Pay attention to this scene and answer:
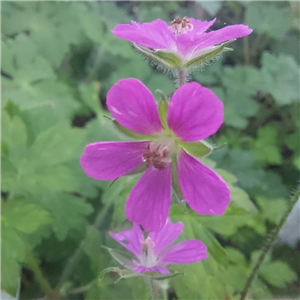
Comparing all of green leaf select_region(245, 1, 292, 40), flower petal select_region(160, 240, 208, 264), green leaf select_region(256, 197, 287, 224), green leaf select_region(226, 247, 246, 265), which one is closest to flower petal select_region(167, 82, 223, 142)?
flower petal select_region(160, 240, 208, 264)

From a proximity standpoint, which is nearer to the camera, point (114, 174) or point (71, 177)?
point (114, 174)

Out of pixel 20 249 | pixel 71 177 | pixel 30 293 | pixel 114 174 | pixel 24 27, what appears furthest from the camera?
pixel 24 27

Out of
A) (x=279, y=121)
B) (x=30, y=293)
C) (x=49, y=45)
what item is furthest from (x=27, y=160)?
(x=279, y=121)

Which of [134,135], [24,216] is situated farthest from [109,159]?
[24,216]

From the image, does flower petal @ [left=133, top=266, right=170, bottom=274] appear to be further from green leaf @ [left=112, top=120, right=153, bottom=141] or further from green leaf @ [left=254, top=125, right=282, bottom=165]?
green leaf @ [left=254, top=125, right=282, bottom=165]

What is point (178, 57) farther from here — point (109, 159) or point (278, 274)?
point (278, 274)

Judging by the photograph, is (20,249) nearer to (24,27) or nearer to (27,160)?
(27,160)
